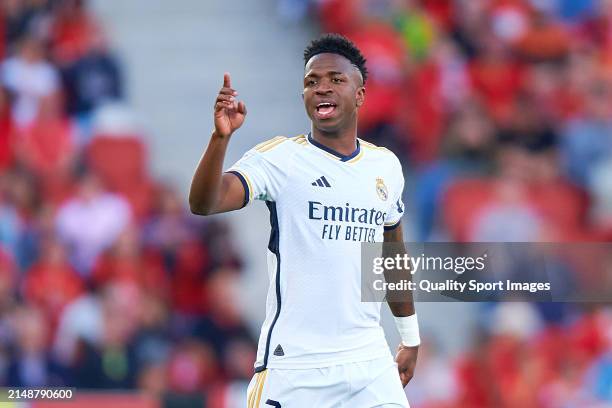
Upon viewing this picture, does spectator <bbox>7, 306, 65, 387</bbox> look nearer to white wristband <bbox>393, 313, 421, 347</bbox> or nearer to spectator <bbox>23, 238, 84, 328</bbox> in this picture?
spectator <bbox>23, 238, 84, 328</bbox>

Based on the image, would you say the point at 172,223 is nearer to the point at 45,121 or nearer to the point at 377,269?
the point at 45,121

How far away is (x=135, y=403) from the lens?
7.23 meters

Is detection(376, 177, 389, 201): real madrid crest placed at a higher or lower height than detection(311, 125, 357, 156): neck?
lower

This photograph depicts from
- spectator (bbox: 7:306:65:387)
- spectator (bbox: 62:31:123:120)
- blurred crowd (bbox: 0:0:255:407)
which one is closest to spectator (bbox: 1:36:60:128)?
blurred crowd (bbox: 0:0:255:407)

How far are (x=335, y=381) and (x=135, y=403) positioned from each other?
284cm

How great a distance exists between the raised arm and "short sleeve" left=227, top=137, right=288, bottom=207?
18cm

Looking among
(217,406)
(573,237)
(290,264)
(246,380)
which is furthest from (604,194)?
(290,264)

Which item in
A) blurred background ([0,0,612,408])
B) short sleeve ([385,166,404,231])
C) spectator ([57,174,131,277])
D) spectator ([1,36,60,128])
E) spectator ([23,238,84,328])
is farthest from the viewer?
spectator ([1,36,60,128])

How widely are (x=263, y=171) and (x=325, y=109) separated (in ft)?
1.32

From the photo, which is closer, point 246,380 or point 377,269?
point 377,269

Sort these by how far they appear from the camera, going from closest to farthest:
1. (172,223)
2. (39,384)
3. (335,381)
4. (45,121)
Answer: (335,381)
(39,384)
(172,223)
(45,121)

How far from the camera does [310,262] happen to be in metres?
4.74

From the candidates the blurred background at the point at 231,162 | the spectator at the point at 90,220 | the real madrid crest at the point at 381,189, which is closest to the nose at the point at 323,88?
the real madrid crest at the point at 381,189

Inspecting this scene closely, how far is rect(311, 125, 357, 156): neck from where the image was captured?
4.99m
